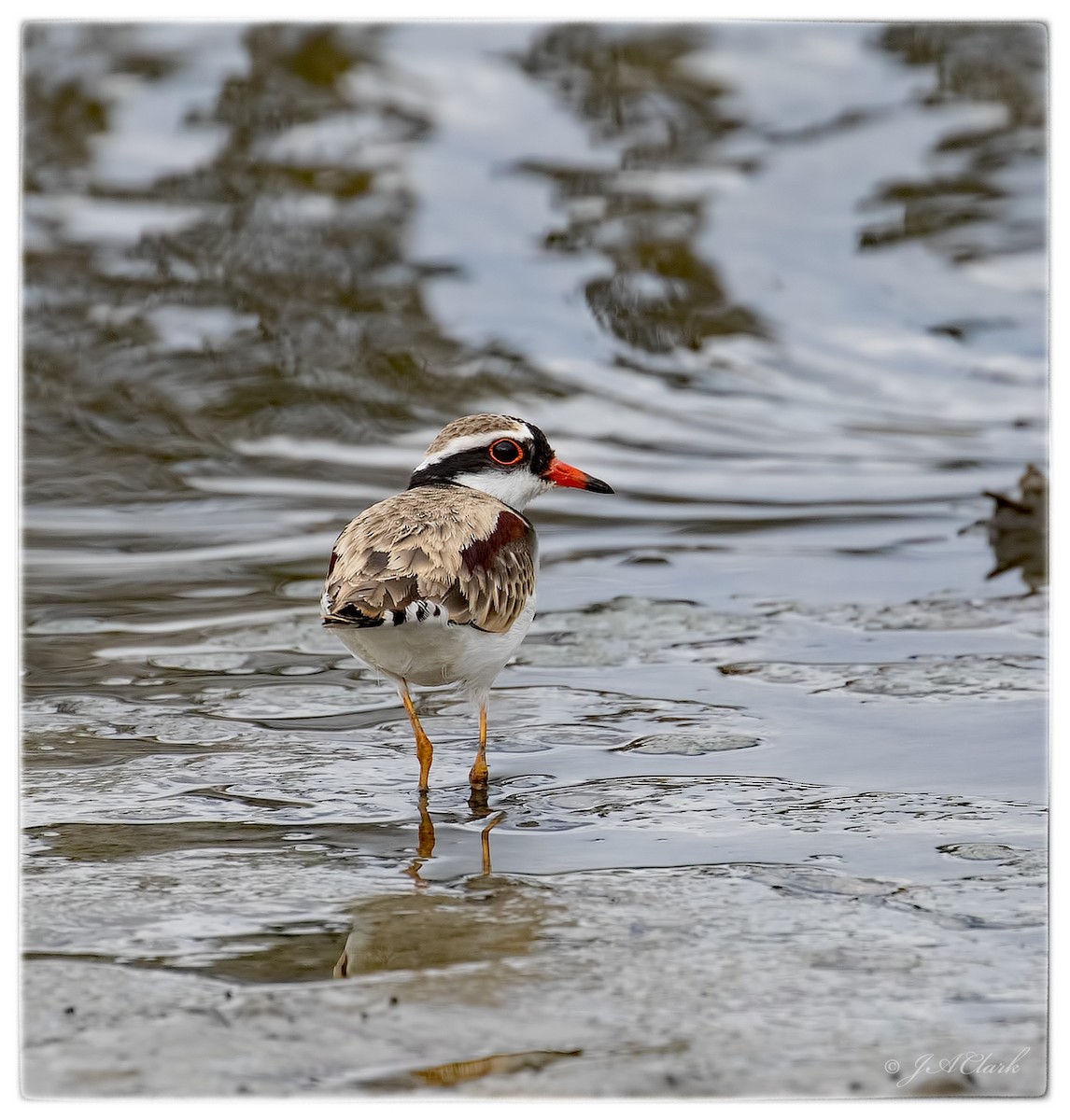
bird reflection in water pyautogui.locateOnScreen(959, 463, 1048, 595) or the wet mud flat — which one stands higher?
bird reflection in water pyautogui.locateOnScreen(959, 463, 1048, 595)

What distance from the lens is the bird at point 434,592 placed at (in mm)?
6000

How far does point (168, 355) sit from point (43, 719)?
7251 millimetres

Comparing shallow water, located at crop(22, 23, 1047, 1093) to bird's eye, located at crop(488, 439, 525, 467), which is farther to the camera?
bird's eye, located at crop(488, 439, 525, 467)

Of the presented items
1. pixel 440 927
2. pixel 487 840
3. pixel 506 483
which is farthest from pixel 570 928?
pixel 506 483

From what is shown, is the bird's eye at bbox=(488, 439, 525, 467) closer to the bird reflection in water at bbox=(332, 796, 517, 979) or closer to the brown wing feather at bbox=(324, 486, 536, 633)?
the brown wing feather at bbox=(324, 486, 536, 633)

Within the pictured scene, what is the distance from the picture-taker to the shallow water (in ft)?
16.9

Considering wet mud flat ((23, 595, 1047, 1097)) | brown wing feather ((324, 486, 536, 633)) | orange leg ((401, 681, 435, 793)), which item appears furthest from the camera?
orange leg ((401, 681, 435, 793))

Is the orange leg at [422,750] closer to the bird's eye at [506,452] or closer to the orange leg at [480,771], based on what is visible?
the orange leg at [480,771]

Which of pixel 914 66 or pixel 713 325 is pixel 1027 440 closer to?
pixel 713 325

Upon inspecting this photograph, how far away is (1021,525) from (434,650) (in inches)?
229

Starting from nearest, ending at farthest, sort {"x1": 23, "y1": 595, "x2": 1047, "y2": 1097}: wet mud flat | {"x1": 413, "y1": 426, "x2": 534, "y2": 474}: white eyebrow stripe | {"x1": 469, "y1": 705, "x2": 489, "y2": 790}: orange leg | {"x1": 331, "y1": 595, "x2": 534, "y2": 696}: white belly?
{"x1": 23, "y1": 595, "x2": 1047, "y2": 1097}: wet mud flat < {"x1": 331, "y1": 595, "x2": 534, "y2": 696}: white belly < {"x1": 469, "y1": 705, "x2": 489, "y2": 790}: orange leg < {"x1": 413, "y1": 426, "x2": 534, "y2": 474}: white eyebrow stripe

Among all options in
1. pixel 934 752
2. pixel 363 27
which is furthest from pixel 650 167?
pixel 934 752

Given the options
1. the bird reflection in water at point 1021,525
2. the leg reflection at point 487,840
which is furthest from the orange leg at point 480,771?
the bird reflection in water at point 1021,525

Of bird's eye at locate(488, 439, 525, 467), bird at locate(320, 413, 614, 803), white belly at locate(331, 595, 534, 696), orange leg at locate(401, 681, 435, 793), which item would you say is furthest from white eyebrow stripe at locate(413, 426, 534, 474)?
orange leg at locate(401, 681, 435, 793)
